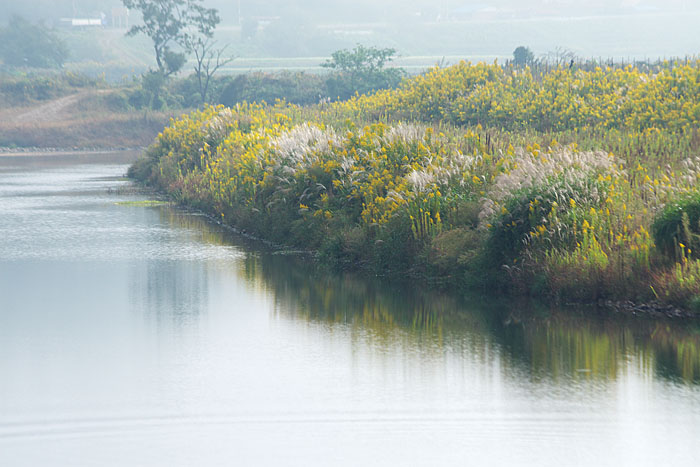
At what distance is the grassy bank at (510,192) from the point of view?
14.6 metres

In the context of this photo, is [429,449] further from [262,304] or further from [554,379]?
[262,304]

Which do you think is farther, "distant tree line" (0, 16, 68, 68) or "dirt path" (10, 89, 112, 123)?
"distant tree line" (0, 16, 68, 68)

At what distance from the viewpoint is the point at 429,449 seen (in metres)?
8.49

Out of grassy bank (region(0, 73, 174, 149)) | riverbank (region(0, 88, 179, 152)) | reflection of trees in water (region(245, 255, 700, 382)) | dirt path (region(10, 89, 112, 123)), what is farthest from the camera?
dirt path (region(10, 89, 112, 123))

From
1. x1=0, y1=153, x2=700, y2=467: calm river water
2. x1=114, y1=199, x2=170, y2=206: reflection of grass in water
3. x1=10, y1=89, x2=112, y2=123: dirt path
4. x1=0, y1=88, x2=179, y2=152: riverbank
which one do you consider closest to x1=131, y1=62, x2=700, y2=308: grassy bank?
x1=114, y1=199, x2=170, y2=206: reflection of grass in water

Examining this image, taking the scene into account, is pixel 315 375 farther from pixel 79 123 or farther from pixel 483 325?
pixel 79 123

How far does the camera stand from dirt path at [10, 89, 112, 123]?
75.7 metres

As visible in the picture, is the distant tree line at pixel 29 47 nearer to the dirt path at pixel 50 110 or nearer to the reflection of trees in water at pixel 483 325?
the dirt path at pixel 50 110

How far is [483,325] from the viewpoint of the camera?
13.5 metres

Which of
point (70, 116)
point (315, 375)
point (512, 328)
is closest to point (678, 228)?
point (512, 328)

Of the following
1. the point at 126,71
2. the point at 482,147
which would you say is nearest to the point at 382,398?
the point at 482,147

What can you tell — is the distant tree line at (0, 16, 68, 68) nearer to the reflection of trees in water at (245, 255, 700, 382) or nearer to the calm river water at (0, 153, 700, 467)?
the calm river water at (0, 153, 700, 467)

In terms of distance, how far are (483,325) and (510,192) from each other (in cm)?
335

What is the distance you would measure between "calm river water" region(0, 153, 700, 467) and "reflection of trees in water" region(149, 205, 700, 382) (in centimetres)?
4
